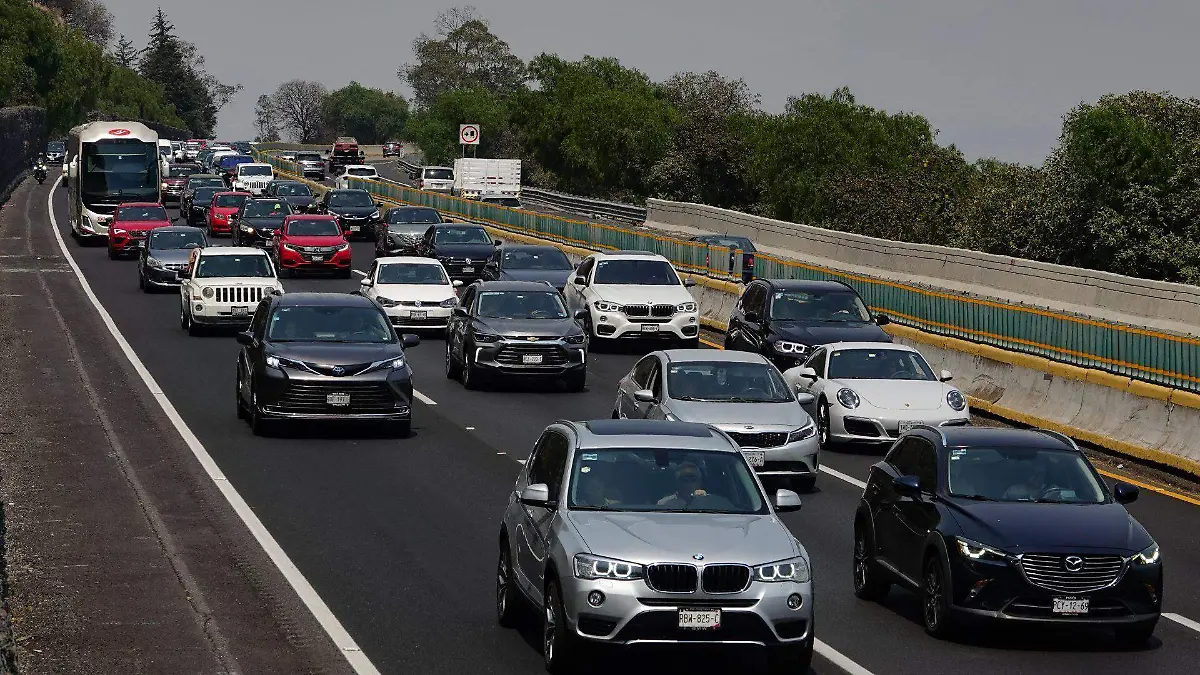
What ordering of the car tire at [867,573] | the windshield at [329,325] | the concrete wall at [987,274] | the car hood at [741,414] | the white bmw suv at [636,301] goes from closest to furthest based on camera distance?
the car tire at [867,573] → the car hood at [741,414] → the windshield at [329,325] → the white bmw suv at [636,301] → the concrete wall at [987,274]

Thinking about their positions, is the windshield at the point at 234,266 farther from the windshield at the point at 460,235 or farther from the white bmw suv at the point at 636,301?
the windshield at the point at 460,235

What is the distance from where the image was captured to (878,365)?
2381cm

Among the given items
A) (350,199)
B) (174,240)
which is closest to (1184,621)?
(174,240)

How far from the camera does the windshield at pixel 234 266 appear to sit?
3534cm

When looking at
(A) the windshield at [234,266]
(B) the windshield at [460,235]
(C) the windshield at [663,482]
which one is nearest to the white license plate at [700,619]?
(C) the windshield at [663,482]

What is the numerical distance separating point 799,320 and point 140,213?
31356mm

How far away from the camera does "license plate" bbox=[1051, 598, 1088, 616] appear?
1220 cm

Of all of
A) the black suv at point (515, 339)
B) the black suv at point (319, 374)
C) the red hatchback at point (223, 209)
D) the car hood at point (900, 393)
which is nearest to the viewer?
the black suv at point (319, 374)

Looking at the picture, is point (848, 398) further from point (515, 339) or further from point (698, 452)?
point (698, 452)

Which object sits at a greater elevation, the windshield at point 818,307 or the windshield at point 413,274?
the windshield at point 818,307

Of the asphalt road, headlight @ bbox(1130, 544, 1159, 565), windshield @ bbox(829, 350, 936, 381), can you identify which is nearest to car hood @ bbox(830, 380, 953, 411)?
windshield @ bbox(829, 350, 936, 381)

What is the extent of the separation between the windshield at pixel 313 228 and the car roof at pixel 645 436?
36.6m

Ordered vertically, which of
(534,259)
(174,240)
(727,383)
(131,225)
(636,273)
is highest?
(727,383)

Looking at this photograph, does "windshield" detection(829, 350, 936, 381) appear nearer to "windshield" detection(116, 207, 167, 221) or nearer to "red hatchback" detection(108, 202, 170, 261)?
"red hatchback" detection(108, 202, 170, 261)
